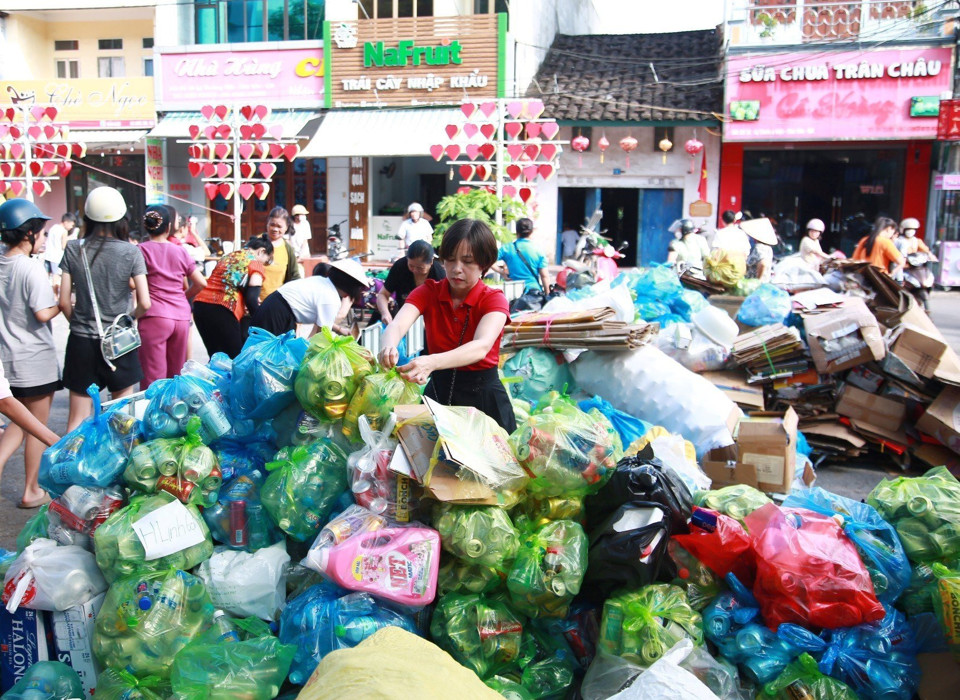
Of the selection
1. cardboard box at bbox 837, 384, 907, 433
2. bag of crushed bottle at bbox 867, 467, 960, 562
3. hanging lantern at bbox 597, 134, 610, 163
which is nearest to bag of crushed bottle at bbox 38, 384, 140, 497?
bag of crushed bottle at bbox 867, 467, 960, 562

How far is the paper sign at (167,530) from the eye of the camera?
2.95 meters

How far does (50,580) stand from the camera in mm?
2965

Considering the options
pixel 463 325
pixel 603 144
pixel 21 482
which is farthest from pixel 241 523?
pixel 603 144

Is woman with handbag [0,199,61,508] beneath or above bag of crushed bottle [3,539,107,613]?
above

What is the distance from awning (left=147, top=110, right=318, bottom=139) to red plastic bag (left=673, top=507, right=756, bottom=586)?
17.3m

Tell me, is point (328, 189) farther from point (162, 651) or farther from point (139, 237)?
point (162, 651)

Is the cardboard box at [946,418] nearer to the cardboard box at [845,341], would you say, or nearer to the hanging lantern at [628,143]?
the cardboard box at [845,341]

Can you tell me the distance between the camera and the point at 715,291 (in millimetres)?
7836

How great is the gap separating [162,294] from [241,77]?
16338 millimetres

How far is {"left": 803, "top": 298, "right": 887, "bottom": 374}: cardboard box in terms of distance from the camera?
19.2ft

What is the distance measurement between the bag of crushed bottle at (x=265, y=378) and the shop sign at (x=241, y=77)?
17.3 metres

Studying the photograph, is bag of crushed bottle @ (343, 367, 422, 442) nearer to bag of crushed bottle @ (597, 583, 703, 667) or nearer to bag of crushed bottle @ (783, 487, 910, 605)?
bag of crushed bottle @ (597, 583, 703, 667)

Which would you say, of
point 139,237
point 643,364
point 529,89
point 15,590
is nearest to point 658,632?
point 15,590

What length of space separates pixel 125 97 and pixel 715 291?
58.9 feet
